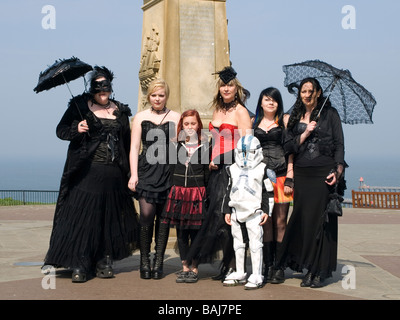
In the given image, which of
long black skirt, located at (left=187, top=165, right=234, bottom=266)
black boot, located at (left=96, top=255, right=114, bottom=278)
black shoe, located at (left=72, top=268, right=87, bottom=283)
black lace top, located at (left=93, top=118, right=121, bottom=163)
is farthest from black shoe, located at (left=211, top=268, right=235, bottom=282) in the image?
black lace top, located at (left=93, top=118, right=121, bottom=163)

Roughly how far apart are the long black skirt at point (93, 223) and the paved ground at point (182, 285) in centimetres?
26

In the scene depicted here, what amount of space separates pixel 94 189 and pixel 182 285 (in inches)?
54.9

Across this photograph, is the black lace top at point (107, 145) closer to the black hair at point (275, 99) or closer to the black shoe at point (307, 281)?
the black hair at point (275, 99)

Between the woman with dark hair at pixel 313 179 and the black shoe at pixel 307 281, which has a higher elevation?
the woman with dark hair at pixel 313 179

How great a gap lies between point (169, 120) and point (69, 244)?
1.65 meters

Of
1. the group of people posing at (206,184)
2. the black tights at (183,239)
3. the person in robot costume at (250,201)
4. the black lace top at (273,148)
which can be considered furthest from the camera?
the black tights at (183,239)

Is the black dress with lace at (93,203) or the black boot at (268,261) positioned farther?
the black dress with lace at (93,203)

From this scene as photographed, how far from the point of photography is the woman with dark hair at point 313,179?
673 cm

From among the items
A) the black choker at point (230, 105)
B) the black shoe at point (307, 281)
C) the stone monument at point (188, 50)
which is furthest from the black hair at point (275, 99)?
the stone monument at point (188, 50)

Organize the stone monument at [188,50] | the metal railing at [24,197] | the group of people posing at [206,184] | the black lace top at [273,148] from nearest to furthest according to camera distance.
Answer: the group of people posing at [206,184]
the black lace top at [273,148]
the stone monument at [188,50]
the metal railing at [24,197]

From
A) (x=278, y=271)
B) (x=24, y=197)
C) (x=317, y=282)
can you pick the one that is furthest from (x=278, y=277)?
(x=24, y=197)

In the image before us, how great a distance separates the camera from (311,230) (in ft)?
22.4

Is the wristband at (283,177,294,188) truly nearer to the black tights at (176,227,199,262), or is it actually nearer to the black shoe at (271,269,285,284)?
the black shoe at (271,269,285,284)
